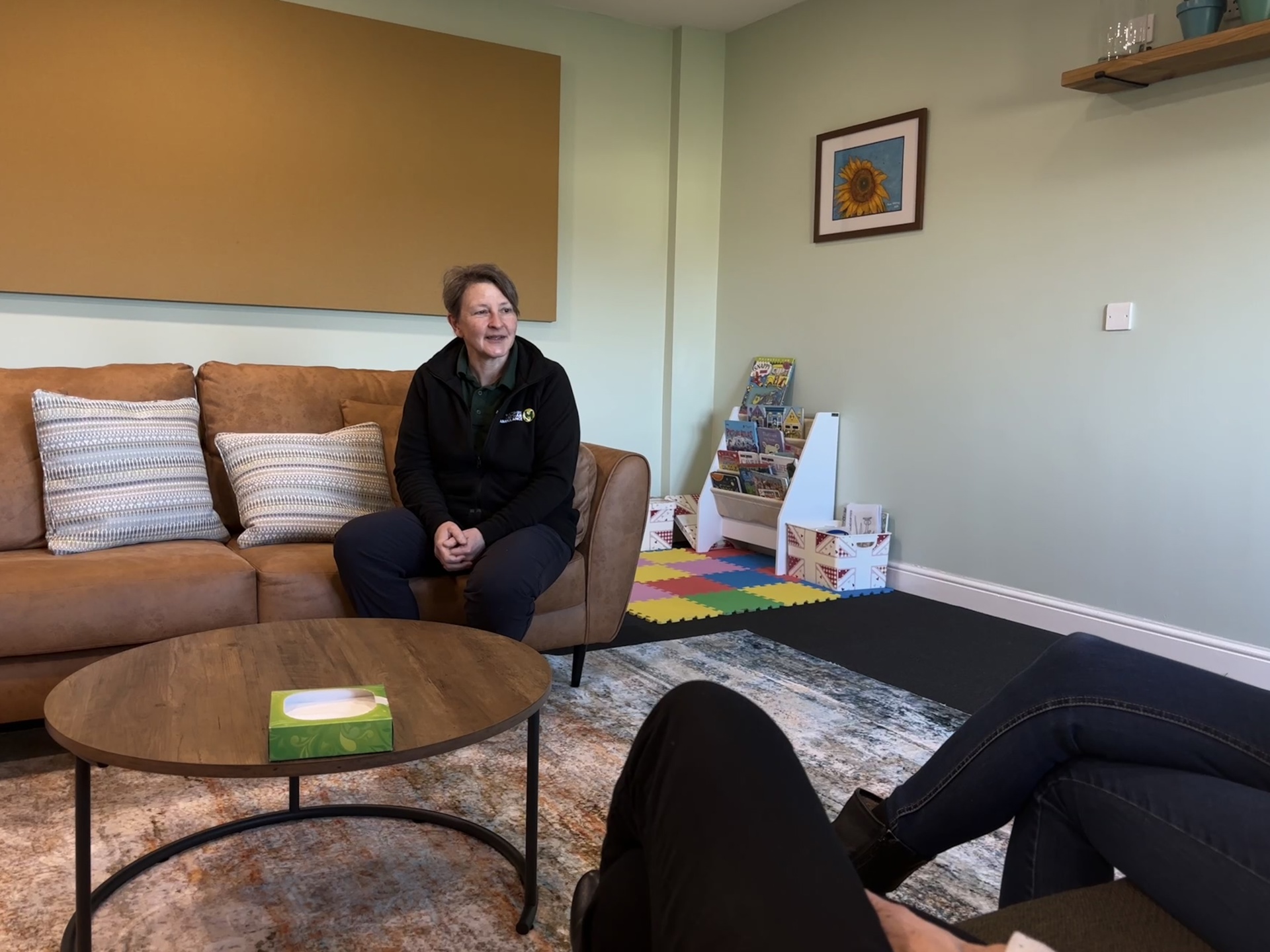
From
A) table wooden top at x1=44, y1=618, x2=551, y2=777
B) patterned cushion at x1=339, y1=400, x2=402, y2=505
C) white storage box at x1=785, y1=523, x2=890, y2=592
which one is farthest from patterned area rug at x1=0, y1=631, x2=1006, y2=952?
white storage box at x1=785, y1=523, x2=890, y2=592

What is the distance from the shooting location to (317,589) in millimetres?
2307

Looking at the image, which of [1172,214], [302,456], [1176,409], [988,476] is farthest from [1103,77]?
[302,456]

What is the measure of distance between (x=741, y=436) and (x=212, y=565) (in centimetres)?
268

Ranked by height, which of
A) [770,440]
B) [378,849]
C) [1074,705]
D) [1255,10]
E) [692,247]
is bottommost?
[378,849]

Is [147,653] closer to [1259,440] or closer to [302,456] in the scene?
[302,456]

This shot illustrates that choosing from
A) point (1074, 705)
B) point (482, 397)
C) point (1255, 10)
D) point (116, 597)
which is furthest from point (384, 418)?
point (1255, 10)

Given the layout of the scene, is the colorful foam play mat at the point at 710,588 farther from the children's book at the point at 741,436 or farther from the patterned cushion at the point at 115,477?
the patterned cushion at the point at 115,477

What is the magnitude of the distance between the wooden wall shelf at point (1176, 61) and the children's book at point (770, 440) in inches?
68.7

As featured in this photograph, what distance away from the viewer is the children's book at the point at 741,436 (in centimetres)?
434

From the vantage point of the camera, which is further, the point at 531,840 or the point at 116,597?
the point at 116,597

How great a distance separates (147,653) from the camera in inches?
61.9

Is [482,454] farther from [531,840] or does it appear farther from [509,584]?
[531,840]

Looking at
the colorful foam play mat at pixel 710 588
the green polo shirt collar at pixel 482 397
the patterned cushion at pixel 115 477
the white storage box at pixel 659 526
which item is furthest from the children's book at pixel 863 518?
the patterned cushion at pixel 115 477

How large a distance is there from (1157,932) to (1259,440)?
248 cm
